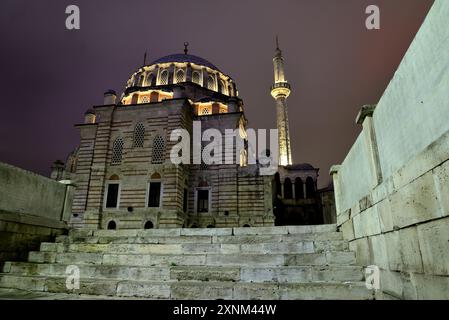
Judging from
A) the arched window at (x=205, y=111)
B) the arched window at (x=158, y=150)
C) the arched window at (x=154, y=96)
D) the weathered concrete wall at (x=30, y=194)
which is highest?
the arched window at (x=154, y=96)

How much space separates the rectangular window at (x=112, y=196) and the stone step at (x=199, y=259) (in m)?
14.9

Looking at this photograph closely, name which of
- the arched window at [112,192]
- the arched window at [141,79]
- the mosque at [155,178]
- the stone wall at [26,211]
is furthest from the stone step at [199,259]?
the arched window at [141,79]

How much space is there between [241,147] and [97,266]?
18.2m

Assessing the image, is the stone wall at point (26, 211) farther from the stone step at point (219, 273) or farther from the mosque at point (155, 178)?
the mosque at point (155, 178)

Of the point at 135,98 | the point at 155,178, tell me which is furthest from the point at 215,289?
the point at 135,98

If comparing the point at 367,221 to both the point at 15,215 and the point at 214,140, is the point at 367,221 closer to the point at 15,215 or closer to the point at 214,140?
the point at 15,215

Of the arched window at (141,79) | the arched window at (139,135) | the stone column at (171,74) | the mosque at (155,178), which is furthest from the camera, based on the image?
the arched window at (141,79)

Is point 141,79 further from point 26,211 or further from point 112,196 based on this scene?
point 26,211

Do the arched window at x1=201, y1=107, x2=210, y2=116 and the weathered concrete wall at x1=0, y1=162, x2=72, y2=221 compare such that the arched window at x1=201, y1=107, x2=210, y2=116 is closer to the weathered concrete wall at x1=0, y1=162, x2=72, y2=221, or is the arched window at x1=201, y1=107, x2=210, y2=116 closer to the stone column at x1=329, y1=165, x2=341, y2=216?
the weathered concrete wall at x1=0, y1=162, x2=72, y2=221

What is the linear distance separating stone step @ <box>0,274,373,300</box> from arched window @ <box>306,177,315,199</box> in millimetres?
30552

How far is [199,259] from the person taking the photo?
195 inches

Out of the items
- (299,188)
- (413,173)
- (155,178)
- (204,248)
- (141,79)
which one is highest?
(141,79)

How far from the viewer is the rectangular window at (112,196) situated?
20.0 meters

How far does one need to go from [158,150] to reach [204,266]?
16.4 meters
